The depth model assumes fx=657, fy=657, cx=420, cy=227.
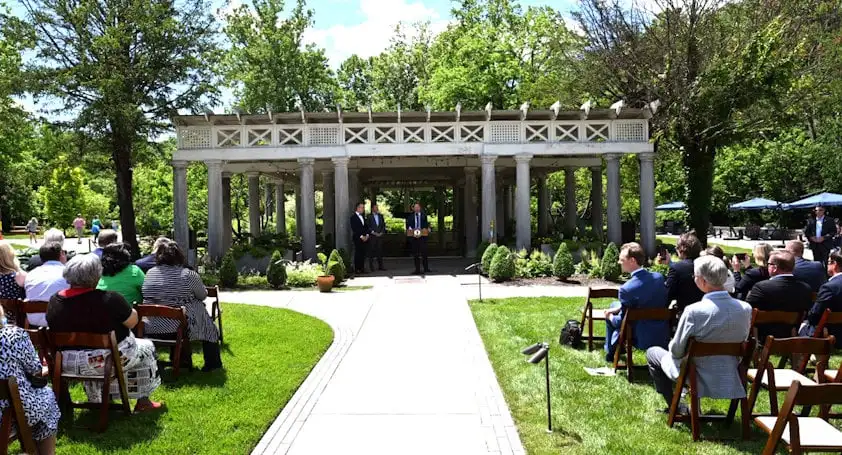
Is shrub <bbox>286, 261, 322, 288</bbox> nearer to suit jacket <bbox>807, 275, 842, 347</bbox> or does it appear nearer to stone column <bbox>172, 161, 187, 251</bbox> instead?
stone column <bbox>172, 161, 187, 251</bbox>

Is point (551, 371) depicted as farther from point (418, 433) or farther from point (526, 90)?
point (526, 90)

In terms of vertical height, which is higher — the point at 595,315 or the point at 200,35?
the point at 200,35

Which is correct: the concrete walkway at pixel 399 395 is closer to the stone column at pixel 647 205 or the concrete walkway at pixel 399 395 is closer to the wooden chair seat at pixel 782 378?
the wooden chair seat at pixel 782 378

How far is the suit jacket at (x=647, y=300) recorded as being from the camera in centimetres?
651

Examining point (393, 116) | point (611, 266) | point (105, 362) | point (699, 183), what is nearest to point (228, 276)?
point (393, 116)

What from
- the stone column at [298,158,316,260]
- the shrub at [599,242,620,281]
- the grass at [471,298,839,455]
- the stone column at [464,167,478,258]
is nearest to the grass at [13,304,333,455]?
the grass at [471,298,839,455]

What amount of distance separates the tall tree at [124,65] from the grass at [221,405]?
439 inches

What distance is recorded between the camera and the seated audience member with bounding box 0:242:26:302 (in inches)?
250

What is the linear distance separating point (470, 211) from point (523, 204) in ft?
17.5

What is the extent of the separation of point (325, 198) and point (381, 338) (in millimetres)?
15236

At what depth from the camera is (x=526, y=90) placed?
29000 mm

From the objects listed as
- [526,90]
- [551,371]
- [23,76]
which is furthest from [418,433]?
[526,90]

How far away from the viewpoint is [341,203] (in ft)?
60.8

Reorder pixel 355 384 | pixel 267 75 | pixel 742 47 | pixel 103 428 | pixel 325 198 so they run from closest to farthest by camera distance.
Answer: pixel 103 428 < pixel 355 384 < pixel 742 47 < pixel 325 198 < pixel 267 75
